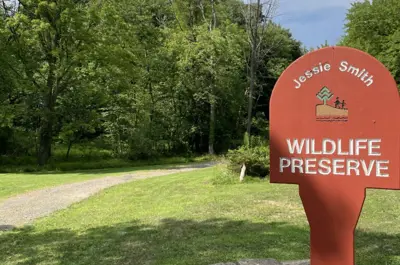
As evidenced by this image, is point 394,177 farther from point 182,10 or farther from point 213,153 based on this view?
point 182,10

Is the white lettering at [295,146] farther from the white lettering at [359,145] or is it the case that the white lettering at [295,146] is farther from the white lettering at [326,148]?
the white lettering at [359,145]

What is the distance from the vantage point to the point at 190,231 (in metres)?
6.57

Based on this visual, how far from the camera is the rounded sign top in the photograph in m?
3.10

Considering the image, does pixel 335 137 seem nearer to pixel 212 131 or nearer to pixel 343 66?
pixel 343 66

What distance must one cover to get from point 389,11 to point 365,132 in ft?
103

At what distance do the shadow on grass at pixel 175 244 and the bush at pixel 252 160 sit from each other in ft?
16.8

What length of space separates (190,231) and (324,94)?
3.90m

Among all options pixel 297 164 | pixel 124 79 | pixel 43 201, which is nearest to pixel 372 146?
pixel 297 164

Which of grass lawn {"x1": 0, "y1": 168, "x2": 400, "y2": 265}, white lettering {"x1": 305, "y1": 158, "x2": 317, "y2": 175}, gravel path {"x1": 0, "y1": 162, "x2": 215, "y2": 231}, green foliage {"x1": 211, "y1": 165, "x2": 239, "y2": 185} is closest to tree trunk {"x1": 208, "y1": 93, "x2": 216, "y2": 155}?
gravel path {"x1": 0, "y1": 162, "x2": 215, "y2": 231}

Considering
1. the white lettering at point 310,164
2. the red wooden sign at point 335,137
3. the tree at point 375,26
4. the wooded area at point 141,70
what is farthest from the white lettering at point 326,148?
the tree at point 375,26

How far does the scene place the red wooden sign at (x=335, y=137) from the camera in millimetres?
3113

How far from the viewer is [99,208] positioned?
30.1ft

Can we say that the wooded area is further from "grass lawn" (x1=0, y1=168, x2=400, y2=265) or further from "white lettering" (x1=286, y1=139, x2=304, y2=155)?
"white lettering" (x1=286, y1=139, x2=304, y2=155)

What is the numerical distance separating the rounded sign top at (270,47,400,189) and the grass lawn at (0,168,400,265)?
6.52 ft
